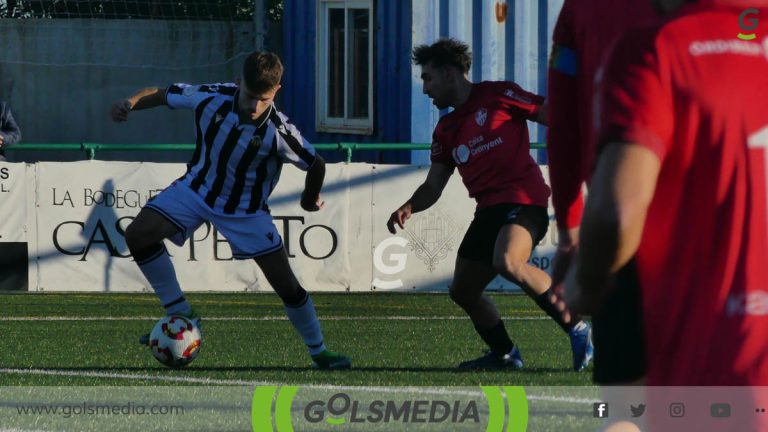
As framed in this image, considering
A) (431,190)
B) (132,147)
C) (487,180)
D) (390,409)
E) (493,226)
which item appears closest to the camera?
(390,409)

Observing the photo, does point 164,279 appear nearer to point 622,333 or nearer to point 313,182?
point 313,182

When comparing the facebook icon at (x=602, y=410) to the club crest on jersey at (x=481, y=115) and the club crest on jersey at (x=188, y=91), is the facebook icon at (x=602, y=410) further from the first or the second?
the club crest on jersey at (x=188, y=91)

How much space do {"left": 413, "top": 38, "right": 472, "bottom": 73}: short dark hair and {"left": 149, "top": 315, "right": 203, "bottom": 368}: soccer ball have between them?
2003 millimetres

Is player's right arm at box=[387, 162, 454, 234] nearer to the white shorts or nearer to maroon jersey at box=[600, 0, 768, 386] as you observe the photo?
the white shorts

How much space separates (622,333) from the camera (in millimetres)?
3174

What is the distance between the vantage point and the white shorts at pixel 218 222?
860cm

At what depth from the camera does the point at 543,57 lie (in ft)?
58.0

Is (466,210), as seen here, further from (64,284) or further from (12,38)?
(12,38)

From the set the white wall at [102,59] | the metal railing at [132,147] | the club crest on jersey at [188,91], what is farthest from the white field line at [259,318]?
the white wall at [102,59]

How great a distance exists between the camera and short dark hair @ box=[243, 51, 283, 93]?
8203 millimetres

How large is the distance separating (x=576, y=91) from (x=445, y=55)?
512 cm
